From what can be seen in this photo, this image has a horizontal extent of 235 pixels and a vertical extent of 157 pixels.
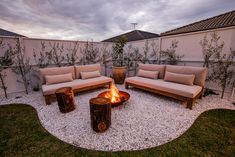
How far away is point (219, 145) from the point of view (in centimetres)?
175

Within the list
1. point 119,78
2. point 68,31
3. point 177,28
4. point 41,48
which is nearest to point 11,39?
point 41,48

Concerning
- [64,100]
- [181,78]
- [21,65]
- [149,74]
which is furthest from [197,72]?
[21,65]

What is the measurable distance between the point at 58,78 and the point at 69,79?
35 cm

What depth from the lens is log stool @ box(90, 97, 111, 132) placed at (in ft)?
6.56

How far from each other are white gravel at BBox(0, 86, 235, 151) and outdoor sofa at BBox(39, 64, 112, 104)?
392mm

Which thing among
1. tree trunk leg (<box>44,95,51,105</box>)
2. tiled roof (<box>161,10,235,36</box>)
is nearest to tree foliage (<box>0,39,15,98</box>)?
tree trunk leg (<box>44,95,51,105</box>)

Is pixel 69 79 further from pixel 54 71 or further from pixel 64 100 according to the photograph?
pixel 64 100

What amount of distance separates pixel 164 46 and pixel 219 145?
4222 mm

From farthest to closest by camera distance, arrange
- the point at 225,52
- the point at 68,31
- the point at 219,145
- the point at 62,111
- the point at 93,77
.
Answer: the point at 68,31
the point at 93,77
the point at 225,52
the point at 62,111
the point at 219,145

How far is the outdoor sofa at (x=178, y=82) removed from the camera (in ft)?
9.70

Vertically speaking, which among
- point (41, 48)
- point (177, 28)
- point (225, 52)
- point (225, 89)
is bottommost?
point (225, 89)

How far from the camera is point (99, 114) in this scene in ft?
6.60

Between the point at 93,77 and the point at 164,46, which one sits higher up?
the point at 164,46

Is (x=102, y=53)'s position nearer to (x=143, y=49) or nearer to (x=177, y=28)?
(x=143, y=49)
